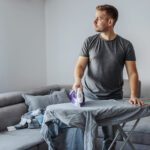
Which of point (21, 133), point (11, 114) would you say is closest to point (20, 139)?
point (21, 133)

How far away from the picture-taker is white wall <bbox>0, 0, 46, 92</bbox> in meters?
4.02

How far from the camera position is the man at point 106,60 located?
239cm

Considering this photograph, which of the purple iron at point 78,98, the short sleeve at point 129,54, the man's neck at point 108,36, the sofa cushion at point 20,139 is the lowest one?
the sofa cushion at point 20,139

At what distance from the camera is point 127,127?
10.8ft

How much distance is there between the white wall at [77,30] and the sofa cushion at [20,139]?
165 cm

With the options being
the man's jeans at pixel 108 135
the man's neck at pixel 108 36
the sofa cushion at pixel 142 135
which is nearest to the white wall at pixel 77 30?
the sofa cushion at pixel 142 135

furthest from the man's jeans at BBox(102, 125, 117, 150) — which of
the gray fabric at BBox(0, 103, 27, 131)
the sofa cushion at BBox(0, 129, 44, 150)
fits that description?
the gray fabric at BBox(0, 103, 27, 131)

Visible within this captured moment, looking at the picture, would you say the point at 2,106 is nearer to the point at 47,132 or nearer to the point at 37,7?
the point at 47,132

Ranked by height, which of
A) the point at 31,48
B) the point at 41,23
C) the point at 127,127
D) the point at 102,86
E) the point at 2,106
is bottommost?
the point at 127,127

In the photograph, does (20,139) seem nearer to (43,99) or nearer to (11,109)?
(11,109)

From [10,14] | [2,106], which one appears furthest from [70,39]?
[2,106]

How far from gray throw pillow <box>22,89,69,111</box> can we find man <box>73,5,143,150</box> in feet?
4.04

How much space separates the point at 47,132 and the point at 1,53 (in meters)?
2.05

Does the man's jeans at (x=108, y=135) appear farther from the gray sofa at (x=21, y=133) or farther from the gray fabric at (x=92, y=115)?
the gray fabric at (x=92, y=115)
